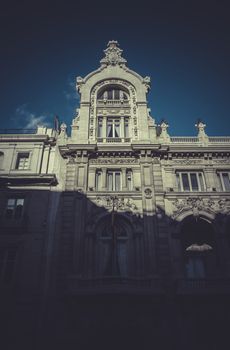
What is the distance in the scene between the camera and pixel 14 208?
926 inches

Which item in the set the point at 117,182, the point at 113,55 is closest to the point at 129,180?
the point at 117,182

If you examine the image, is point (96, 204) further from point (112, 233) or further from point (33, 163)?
point (33, 163)

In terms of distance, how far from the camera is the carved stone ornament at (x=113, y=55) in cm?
3312

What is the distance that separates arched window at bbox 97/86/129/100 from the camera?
31.0m

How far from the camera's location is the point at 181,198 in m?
23.6

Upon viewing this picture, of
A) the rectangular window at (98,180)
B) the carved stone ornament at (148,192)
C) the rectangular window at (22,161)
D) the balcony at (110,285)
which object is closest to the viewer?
the balcony at (110,285)

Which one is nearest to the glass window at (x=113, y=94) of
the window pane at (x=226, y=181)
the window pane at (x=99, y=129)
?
the window pane at (x=99, y=129)

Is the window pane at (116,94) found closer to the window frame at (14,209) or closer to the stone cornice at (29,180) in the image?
the stone cornice at (29,180)

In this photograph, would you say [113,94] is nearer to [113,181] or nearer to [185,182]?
[113,181]

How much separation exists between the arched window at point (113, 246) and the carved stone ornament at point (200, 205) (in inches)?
174

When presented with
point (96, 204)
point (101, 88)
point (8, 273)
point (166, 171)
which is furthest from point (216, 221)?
point (101, 88)

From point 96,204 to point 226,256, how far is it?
10.6 meters

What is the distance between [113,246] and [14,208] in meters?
9.13

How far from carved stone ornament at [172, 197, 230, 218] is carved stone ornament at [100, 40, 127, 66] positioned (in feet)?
60.8
